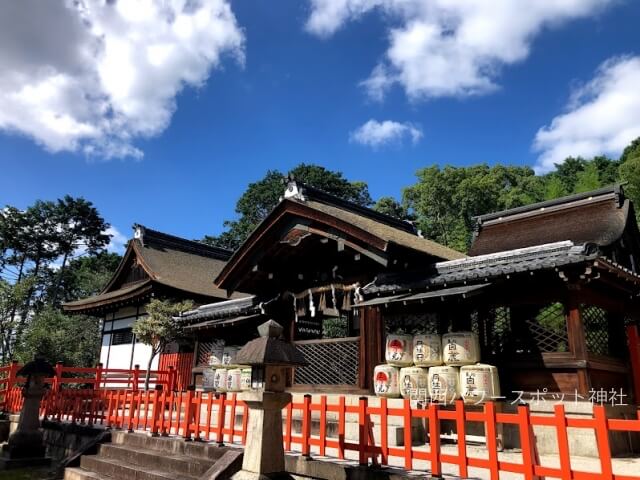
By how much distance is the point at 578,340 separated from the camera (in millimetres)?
8398

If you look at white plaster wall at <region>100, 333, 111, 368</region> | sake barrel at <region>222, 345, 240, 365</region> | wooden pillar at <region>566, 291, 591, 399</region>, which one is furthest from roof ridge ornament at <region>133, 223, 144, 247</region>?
wooden pillar at <region>566, 291, 591, 399</region>

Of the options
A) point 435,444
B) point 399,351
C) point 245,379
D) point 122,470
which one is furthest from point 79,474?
point 435,444

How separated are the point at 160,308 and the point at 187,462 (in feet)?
34.5

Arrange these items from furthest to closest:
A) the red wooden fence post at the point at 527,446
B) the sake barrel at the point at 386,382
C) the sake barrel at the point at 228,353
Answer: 1. the sake barrel at the point at 228,353
2. the sake barrel at the point at 386,382
3. the red wooden fence post at the point at 527,446

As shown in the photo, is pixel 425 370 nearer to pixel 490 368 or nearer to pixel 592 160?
pixel 490 368

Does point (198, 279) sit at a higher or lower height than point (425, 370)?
higher

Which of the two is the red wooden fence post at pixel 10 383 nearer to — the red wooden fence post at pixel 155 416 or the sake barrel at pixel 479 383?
the red wooden fence post at pixel 155 416

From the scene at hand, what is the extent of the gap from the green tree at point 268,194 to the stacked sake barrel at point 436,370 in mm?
38211

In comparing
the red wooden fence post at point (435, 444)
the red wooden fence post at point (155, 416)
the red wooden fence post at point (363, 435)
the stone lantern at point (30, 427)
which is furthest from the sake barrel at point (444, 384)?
the stone lantern at point (30, 427)

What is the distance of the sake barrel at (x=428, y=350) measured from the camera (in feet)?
31.0

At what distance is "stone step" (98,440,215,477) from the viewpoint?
26.2 feet

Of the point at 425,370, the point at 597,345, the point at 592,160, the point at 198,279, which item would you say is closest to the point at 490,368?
the point at 425,370

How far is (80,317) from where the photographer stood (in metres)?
28.9

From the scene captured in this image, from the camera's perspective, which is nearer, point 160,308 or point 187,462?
point 187,462
